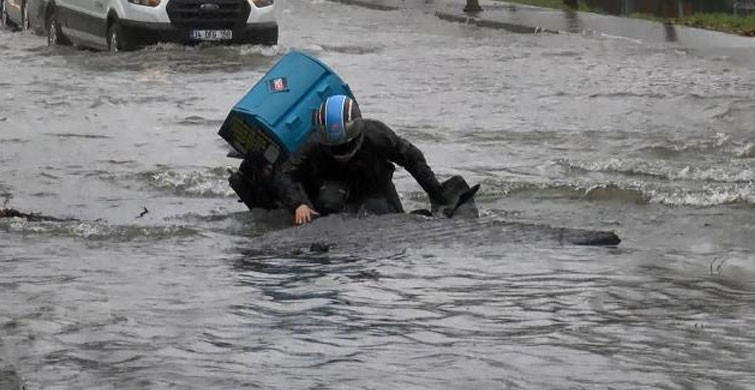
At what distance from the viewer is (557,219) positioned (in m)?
13.1

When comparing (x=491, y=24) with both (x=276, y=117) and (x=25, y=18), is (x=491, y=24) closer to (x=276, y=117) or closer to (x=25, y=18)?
(x=25, y=18)

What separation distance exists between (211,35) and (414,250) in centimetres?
1502

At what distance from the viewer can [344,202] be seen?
38.1 ft

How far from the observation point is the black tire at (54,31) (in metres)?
27.7

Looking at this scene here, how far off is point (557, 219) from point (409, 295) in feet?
12.3

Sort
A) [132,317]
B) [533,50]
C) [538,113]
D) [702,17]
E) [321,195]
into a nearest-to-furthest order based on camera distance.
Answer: [132,317] < [321,195] < [538,113] < [533,50] < [702,17]

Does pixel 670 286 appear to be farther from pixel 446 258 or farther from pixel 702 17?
pixel 702 17

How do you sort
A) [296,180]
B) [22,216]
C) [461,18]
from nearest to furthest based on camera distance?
1. [296,180]
2. [22,216]
3. [461,18]

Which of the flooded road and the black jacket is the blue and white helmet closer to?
the black jacket

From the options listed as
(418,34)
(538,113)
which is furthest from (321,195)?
(418,34)

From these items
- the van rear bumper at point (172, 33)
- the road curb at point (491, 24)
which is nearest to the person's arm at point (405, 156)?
the van rear bumper at point (172, 33)

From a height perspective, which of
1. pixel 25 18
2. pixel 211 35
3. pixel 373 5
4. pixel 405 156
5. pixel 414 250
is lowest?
pixel 373 5

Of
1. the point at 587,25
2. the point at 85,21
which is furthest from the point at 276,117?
the point at 587,25

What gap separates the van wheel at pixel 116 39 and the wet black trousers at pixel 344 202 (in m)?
13.9
